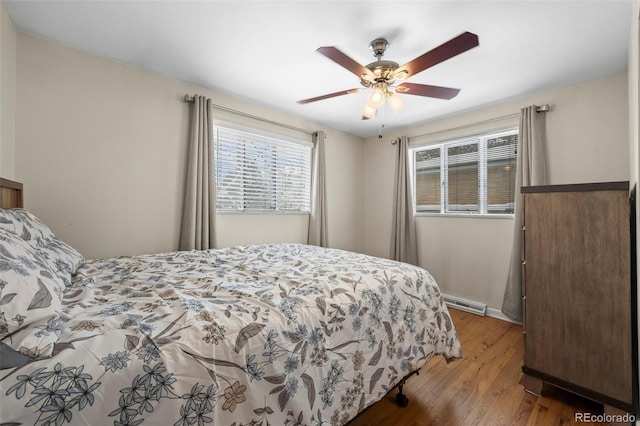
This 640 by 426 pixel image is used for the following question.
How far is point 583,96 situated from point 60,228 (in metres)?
4.57

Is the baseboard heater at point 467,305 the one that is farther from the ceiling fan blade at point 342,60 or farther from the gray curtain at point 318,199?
the ceiling fan blade at point 342,60

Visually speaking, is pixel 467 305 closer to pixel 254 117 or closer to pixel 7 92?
pixel 254 117

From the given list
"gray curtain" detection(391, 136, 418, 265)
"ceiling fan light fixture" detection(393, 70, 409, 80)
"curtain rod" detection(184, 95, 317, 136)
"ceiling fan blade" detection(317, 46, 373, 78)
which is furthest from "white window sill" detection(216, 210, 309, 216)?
"ceiling fan light fixture" detection(393, 70, 409, 80)

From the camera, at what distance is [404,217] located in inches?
141

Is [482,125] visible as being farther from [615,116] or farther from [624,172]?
[624,172]

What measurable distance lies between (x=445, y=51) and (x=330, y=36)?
2.66ft

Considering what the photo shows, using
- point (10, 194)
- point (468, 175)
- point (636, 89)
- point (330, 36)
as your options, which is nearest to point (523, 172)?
point (468, 175)

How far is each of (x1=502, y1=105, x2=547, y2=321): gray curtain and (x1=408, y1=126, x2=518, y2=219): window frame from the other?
210mm

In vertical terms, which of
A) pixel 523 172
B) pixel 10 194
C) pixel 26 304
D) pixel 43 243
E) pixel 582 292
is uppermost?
pixel 523 172

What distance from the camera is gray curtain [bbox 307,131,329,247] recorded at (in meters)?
3.47

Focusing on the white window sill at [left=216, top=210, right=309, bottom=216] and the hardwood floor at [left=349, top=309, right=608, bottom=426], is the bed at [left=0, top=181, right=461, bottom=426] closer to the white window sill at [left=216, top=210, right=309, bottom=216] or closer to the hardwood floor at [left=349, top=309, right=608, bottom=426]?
the hardwood floor at [left=349, top=309, right=608, bottom=426]

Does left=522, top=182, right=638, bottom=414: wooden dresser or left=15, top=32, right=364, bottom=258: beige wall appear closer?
left=522, top=182, right=638, bottom=414: wooden dresser

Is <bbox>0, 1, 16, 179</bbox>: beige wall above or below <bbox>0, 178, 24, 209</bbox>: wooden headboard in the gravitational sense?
above

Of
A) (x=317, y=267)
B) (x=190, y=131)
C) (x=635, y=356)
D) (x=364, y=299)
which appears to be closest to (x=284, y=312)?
(x=364, y=299)
